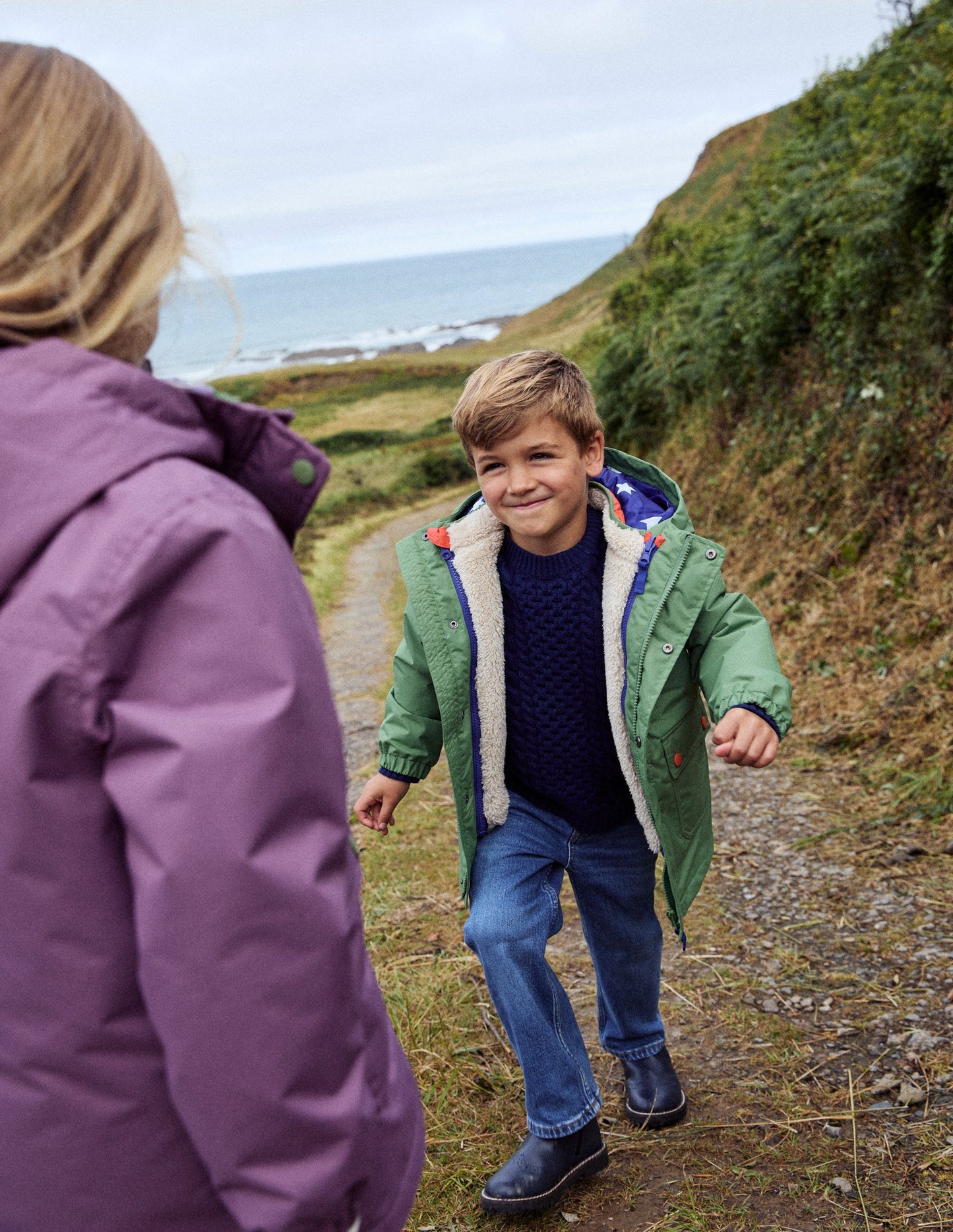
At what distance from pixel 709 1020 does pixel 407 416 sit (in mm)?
40886

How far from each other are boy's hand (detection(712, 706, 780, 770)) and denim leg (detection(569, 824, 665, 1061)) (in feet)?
1.93

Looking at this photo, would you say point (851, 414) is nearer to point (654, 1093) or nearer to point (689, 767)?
point (689, 767)

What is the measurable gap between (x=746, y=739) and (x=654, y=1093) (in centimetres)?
125

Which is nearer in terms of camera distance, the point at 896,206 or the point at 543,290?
the point at 896,206

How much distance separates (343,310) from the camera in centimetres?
15712

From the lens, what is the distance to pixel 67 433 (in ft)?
3.76

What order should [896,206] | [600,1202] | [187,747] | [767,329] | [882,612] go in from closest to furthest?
[187,747], [600,1202], [882,612], [896,206], [767,329]

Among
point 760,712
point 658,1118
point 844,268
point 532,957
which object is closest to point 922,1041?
point 658,1118

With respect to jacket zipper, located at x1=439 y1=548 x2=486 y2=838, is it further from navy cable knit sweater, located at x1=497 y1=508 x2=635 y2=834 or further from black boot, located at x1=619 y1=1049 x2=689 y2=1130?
black boot, located at x1=619 y1=1049 x2=689 y2=1130

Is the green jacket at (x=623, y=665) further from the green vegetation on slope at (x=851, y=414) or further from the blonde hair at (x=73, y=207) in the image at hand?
the green vegetation on slope at (x=851, y=414)

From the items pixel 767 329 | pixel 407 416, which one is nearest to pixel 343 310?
pixel 407 416

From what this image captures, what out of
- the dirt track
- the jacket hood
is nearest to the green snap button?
the jacket hood

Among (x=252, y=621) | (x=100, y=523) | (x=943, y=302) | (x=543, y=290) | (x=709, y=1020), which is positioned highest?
(x=100, y=523)

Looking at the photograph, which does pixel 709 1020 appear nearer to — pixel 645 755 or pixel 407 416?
pixel 645 755
